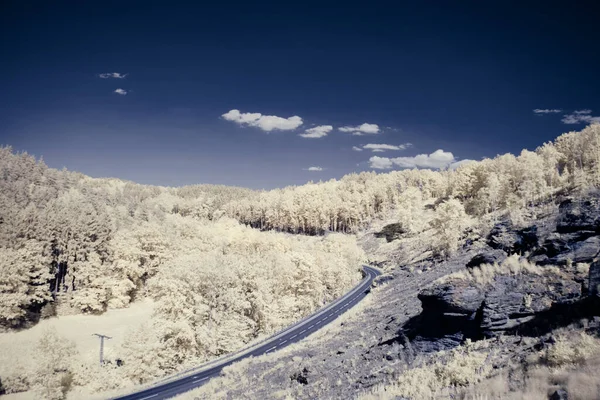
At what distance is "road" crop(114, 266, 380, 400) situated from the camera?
2762 centimetres

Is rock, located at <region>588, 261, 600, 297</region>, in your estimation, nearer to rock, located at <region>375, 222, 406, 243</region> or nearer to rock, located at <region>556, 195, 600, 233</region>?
rock, located at <region>556, 195, 600, 233</region>

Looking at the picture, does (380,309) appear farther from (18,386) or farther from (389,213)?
(389,213)

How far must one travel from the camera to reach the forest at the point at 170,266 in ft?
120

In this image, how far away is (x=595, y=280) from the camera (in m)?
11.5

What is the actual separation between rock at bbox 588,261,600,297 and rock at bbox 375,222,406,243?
97.0 metres

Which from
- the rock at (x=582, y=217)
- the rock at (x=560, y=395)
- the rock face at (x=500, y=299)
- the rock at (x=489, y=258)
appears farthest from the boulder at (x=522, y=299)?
the rock at (x=560, y=395)

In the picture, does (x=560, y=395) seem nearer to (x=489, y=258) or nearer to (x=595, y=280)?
(x=595, y=280)

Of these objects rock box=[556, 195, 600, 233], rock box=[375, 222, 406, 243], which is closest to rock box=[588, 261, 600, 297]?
rock box=[556, 195, 600, 233]

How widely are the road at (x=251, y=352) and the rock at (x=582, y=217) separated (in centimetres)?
2608

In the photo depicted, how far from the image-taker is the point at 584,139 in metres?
103

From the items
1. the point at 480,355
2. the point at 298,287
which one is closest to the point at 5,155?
the point at 298,287

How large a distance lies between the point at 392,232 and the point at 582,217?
96.6m

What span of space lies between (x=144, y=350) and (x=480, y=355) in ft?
110

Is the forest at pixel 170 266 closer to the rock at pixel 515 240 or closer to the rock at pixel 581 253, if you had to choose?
the rock at pixel 515 240
